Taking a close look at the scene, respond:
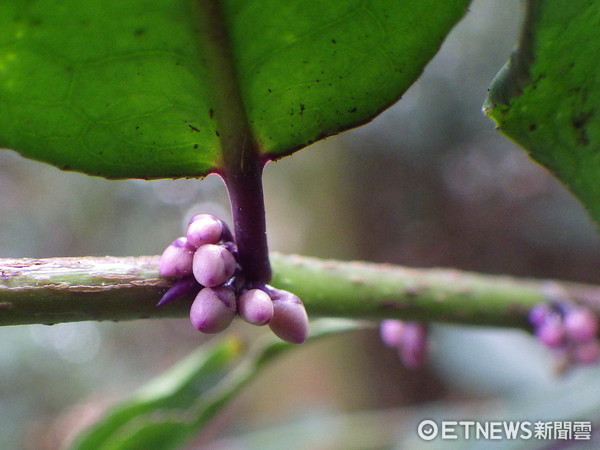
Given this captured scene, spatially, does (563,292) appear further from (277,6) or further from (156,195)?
(156,195)

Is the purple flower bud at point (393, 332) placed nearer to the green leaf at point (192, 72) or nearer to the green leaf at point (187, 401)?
the green leaf at point (187, 401)

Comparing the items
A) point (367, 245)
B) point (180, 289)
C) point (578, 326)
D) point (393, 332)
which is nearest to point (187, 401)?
point (393, 332)

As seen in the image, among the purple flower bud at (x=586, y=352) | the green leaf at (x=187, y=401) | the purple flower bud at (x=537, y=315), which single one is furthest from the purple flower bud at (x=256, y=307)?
the purple flower bud at (x=586, y=352)

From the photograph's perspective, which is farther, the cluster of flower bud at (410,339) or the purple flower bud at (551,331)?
the cluster of flower bud at (410,339)

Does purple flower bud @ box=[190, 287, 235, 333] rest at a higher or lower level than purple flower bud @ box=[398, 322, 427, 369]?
higher

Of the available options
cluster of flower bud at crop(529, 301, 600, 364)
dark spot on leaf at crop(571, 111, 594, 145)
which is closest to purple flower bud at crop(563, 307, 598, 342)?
cluster of flower bud at crop(529, 301, 600, 364)

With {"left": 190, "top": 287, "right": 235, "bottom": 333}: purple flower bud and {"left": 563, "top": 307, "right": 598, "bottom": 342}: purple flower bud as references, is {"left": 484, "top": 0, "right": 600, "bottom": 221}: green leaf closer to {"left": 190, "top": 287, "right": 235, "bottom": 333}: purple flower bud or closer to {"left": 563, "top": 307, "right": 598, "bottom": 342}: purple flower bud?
{"left": 190, "top": 287, "right": 235, "bottom": 333}: purple flower bud

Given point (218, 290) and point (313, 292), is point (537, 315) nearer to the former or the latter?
point (313, 292)
